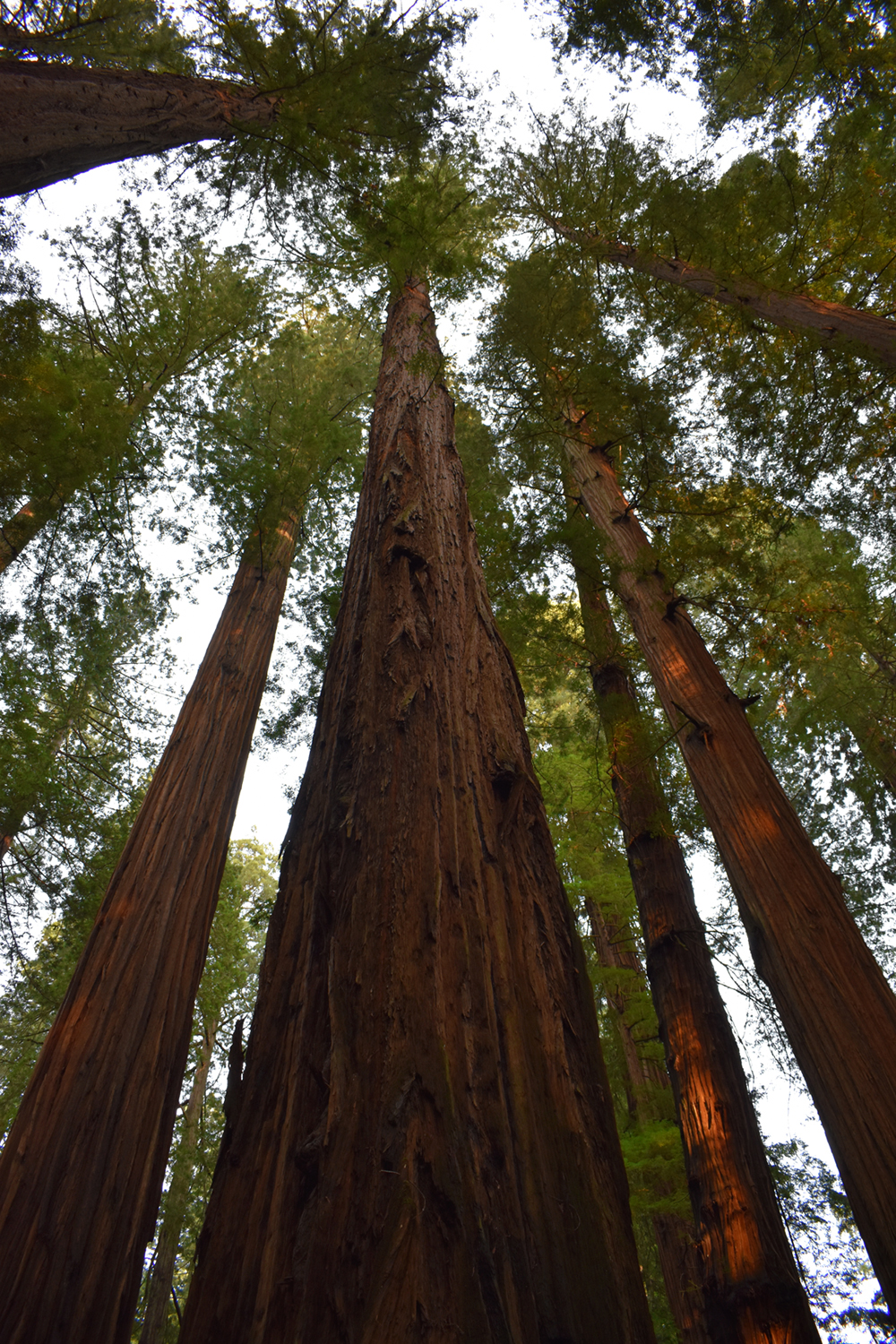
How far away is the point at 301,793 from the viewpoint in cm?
175

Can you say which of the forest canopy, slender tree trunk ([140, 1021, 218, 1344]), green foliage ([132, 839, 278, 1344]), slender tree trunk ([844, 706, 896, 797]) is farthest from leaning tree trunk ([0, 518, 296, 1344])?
slender tree trunk ([844, 706, 896, 797])

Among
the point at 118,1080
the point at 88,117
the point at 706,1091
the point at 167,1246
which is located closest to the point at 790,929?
the point at 706,1091

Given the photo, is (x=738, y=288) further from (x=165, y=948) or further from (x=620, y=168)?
(x=165, y=948)

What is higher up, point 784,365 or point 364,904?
point 784,365

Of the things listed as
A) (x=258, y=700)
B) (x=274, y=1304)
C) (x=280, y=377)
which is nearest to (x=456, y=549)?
(x=274, y=1304)

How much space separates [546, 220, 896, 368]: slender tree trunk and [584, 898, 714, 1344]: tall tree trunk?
566 cm

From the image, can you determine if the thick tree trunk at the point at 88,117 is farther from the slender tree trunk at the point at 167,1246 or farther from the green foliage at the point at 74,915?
the slender tree trunk at the point at 167,1246

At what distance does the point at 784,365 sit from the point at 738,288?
3.14 ft

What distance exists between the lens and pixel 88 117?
12.6 feet

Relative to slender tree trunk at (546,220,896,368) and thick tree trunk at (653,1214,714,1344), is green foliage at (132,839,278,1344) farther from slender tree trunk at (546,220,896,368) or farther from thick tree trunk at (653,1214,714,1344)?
slender tree trunk at (546,220,896,368)

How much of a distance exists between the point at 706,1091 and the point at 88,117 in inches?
280

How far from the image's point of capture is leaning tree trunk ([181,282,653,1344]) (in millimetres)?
895

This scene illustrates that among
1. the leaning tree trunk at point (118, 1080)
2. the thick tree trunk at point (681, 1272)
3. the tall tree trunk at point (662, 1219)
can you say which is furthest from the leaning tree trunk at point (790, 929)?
the thick tree trunk at point (681, 1272)

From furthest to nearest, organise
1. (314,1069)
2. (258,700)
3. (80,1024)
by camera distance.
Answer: (258,700) → (80,1024) → (314,1069)
